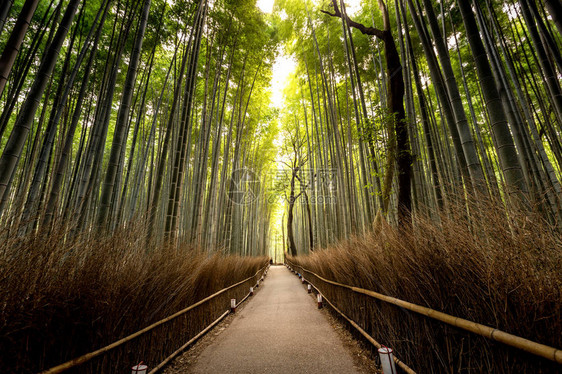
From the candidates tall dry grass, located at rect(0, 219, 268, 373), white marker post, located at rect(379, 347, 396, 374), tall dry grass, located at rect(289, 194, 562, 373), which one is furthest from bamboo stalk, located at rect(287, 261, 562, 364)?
tall dry grass, located at rect(0, 219, 268, 373)

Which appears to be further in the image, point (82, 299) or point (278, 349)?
point (278, 349)

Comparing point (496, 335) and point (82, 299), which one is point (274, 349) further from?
point (496, 335)

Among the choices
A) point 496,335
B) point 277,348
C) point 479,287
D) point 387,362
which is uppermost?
point 479,287

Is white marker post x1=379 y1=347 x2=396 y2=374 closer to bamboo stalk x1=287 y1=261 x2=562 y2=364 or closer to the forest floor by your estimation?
bamboo stalk x1=287 y1=261 x2=562 y2=364

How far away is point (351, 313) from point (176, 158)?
3156 millimetres

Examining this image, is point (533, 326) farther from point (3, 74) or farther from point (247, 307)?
point (247, 307)

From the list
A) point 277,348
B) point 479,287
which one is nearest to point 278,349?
point 277,348

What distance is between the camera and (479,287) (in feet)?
2.98

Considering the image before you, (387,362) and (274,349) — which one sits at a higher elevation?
(387,362)

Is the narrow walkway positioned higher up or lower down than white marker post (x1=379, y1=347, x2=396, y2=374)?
lower down

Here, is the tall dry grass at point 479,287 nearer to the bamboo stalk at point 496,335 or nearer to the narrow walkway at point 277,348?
the bamboo stalk at point 496,335

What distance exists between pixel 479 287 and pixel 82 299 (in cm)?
187

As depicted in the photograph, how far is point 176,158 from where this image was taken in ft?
10.4

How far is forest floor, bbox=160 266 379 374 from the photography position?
1.73 meters
